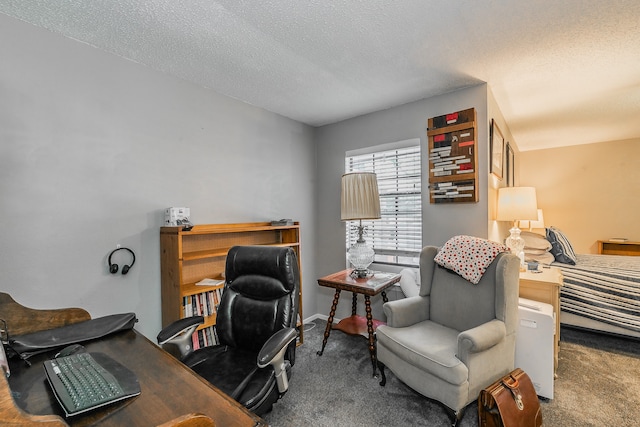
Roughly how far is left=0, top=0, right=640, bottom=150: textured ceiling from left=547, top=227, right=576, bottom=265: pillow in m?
1.57

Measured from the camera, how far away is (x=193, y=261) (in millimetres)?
2439

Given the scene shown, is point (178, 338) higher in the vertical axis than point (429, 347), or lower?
higher

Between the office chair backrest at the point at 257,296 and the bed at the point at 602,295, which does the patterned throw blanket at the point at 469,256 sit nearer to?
the office chair backrest at the point at 257,296

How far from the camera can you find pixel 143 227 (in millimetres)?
2150

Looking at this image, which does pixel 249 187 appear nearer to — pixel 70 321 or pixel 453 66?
pixel 70 321

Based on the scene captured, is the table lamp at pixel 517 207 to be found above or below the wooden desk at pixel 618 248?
above

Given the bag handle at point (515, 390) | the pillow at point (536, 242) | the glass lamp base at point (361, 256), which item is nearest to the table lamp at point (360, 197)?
the glass lamp base at point (361, 256)

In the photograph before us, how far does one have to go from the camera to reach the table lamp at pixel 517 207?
2.68m

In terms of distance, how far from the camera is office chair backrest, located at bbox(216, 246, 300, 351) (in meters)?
1.73

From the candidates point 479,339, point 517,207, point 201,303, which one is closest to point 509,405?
point 479,339

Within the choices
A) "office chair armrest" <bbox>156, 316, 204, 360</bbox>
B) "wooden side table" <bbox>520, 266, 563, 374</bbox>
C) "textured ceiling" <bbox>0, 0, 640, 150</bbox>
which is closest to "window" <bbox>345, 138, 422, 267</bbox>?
"textured ceiling" <bbox>0, 0, 640, 150</bbox>

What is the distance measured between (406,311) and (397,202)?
52.1 inches

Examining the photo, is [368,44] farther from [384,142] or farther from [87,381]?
[87,381]

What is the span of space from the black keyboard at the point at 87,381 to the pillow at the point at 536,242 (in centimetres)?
405
